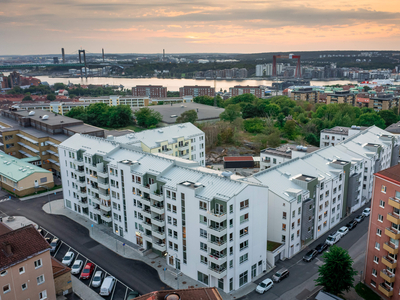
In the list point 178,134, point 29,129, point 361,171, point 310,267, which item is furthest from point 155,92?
point 310,267

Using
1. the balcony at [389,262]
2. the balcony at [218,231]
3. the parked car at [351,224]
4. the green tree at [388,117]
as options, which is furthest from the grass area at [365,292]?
the green tree at [388,117]

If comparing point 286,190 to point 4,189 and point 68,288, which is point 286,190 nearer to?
point 68,288

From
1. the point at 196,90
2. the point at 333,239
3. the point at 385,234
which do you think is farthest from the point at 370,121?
the point at 196,90

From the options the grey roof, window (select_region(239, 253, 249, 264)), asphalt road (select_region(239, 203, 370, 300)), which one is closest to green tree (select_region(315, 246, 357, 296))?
asphalt road (select_region(239, 203, 370, 300))

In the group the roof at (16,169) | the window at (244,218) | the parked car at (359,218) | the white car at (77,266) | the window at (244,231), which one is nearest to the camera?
the window at (244,218)

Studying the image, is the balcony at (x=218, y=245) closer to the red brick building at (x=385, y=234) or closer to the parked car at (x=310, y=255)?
the parked car at (x=310, y=255)

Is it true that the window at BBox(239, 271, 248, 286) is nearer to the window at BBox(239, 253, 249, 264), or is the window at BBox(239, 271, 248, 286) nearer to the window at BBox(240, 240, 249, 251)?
the window at BBox(239, 253, 249, 264)

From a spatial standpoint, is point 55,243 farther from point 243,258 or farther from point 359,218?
point 359,218
